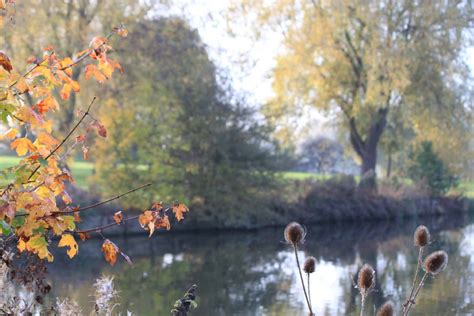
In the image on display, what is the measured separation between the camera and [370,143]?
27.5m

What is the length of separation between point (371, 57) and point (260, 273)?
1276 centimetres

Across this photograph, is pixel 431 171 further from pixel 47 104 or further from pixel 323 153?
pixel 47 104

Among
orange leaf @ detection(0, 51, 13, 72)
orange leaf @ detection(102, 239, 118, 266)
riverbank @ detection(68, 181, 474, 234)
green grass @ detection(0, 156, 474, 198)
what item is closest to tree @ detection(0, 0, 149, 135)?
green grass @ detection(0, 156, 474, 198)

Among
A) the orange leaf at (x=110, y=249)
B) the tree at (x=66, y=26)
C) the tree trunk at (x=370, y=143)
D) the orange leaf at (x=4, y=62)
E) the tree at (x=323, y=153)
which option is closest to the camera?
the orange leaf at (x=4, y=62)

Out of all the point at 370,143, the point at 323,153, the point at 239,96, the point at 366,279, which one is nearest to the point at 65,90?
the point at 366,279

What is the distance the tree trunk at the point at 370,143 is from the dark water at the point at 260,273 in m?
5.65

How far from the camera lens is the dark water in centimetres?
1017

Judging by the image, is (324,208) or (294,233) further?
(324,208)

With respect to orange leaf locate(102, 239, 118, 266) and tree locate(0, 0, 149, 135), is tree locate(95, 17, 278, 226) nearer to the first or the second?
tree locate(0, 0, 149, 135)

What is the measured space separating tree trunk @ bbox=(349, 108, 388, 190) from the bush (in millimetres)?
2377

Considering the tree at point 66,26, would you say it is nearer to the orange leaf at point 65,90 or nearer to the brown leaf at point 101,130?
the orange leaf at point 65,90

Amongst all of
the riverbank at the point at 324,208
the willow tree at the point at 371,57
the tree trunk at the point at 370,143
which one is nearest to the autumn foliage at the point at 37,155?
the riverbank at the point at 324,208

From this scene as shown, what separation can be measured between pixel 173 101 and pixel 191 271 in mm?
8089

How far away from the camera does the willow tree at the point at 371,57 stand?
80.0 ft
